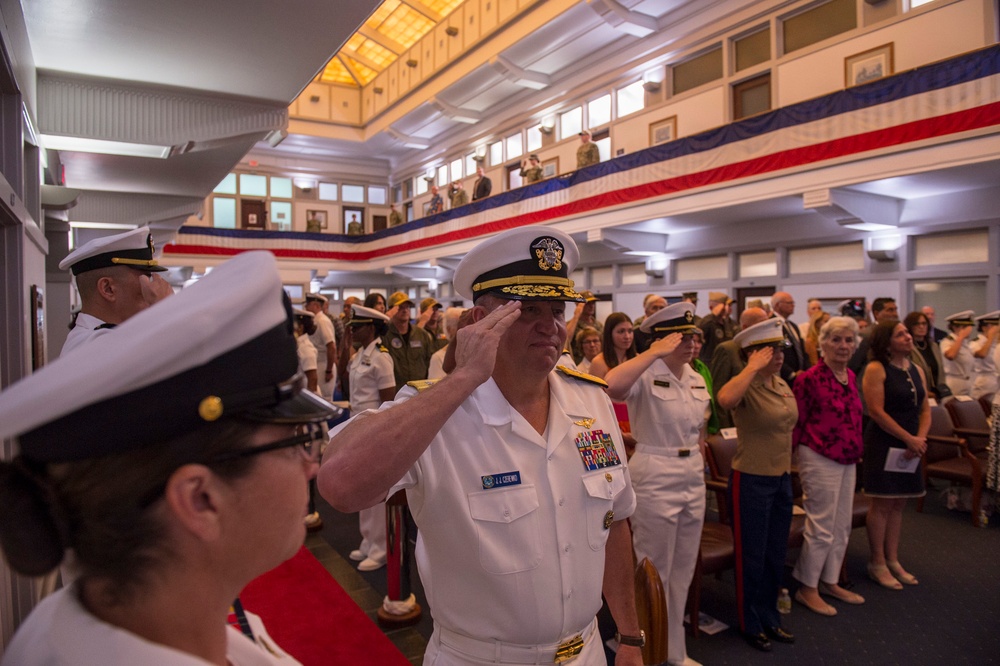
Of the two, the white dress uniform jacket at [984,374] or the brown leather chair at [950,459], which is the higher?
the white dress uniform jacket at [984,374]

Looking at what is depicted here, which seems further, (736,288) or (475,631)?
(736,288)

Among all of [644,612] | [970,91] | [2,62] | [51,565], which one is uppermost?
[970,91]

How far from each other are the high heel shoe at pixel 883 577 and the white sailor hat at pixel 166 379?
182 inches

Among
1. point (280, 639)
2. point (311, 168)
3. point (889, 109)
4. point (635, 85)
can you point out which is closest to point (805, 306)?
point (889, 109)

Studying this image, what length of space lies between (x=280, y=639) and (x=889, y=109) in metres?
8.87

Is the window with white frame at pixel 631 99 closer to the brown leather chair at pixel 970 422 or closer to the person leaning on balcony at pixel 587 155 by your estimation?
the person leaning on balcony at pixel 587 155

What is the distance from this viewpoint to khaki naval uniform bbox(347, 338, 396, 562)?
173 inches

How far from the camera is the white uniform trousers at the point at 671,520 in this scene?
9.88 feet

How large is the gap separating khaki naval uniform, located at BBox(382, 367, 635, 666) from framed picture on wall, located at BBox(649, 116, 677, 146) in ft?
38.4

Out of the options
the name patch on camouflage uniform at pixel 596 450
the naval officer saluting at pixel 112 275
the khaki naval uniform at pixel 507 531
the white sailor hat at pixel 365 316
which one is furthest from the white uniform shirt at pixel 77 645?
the white sailor hat at pixel 365 316

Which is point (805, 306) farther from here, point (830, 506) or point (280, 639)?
point (280, 639)

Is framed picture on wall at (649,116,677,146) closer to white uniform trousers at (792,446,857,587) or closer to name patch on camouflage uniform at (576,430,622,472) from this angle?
white uniform trousers at (792,446,857,587)

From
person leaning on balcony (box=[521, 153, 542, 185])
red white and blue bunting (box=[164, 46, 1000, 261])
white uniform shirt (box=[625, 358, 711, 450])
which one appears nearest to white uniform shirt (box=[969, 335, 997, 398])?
red white and blue bunting (box=[164, 46, 1000, 261])

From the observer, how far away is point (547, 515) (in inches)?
60.1
